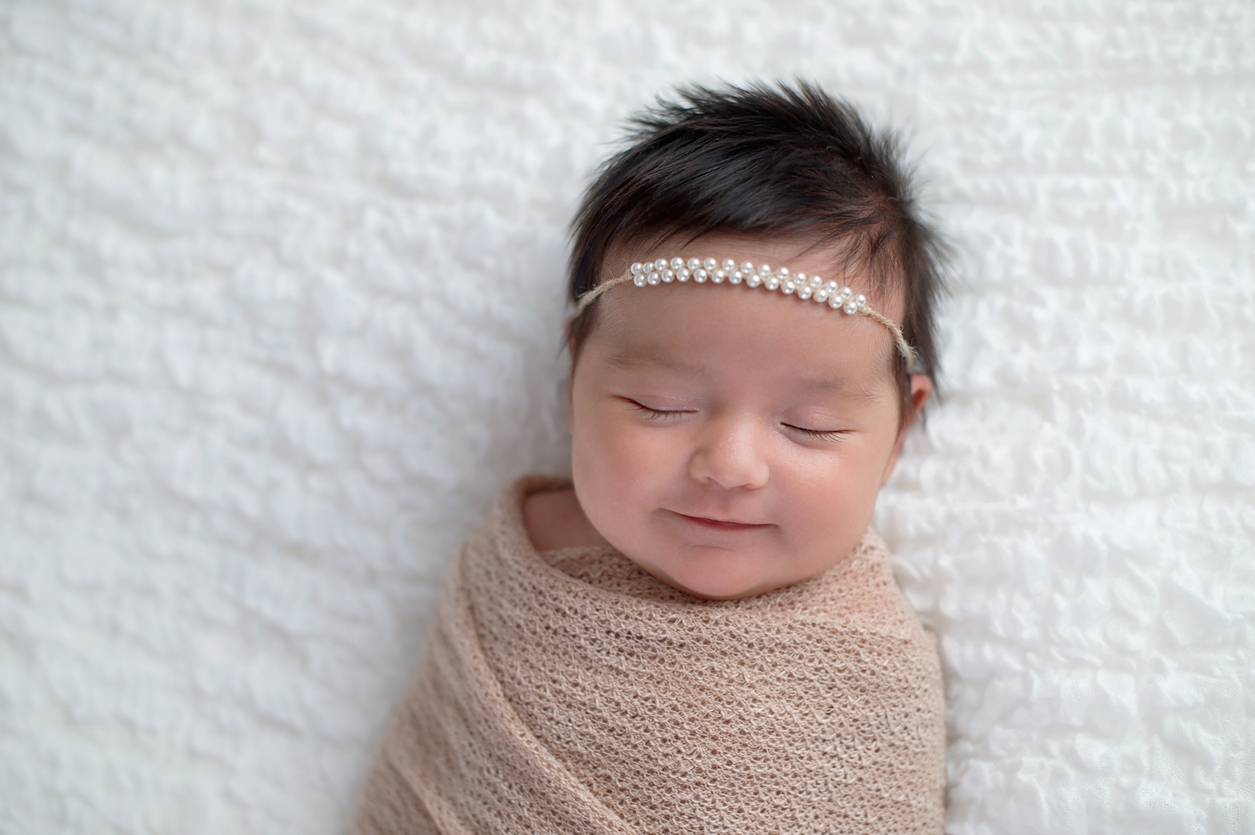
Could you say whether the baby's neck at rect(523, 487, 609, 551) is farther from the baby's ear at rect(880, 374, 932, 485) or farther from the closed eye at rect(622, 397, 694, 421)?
the baby's ear at rect(880, 374, 932, 485)

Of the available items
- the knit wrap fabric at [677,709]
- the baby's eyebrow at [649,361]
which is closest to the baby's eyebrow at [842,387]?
the baby's eyebrow at [649,361]

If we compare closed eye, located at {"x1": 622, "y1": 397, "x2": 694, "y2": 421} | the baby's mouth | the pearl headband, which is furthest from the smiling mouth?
the pearl headband

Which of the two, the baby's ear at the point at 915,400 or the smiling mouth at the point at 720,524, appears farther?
the baby's ear at the point at 915,400

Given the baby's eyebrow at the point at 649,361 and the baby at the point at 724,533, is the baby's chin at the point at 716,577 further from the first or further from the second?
the baby's eyebrow at the point at 649,361

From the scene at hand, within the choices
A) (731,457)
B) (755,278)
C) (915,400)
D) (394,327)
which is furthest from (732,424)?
(394,327)

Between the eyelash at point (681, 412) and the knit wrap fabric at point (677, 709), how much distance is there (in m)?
0.18

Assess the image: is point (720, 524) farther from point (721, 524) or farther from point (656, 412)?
point (656, 412)

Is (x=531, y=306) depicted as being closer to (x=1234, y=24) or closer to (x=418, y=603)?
(x=418, y=603)

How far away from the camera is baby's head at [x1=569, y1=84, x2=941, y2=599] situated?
82 cm

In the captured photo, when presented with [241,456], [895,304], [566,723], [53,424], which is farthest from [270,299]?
[895,304]

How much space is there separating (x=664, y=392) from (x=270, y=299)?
0.65 m

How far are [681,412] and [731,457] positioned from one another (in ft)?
0.25

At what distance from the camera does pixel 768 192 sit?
2.72ft

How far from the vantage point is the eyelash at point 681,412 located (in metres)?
0.85
